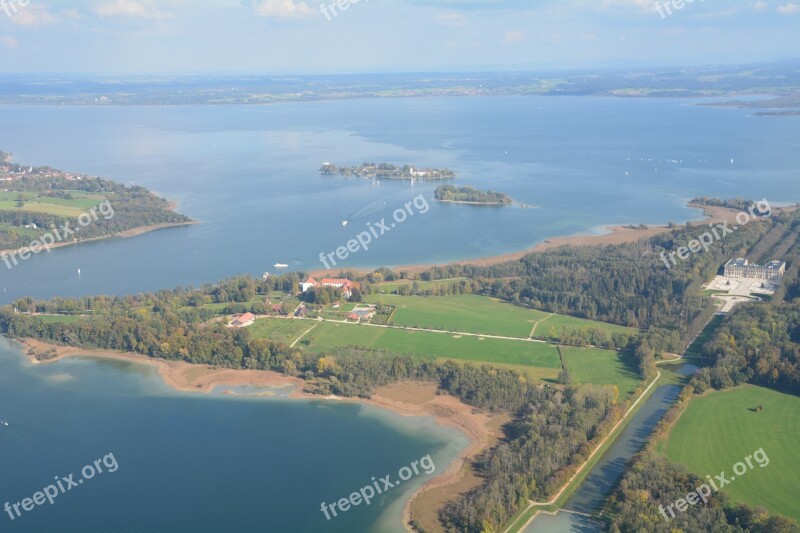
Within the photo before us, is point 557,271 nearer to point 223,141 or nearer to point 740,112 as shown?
point 223,141

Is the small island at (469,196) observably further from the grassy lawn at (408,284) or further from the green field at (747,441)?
the green field at (747,441)

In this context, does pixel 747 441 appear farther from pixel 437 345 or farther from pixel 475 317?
pixel 475 317

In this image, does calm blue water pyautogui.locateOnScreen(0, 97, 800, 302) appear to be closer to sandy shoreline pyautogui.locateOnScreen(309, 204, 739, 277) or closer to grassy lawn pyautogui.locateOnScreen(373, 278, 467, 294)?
sandy shoreline pyautogui.locateOnScreen(309, 204, 739, 277)

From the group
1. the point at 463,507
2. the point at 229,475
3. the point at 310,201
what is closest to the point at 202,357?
the point at 229,475

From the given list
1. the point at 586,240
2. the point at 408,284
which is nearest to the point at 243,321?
the point at 408,284

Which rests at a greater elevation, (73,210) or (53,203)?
(53,203)

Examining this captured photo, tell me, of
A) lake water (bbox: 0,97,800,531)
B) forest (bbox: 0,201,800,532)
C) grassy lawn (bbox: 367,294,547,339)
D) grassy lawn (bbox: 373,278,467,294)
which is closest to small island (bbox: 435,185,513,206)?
lake water (bbox: 0,97,800,531)

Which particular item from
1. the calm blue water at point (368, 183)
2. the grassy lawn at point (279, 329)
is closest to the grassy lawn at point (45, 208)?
the calm blue water at point (368, 183)
